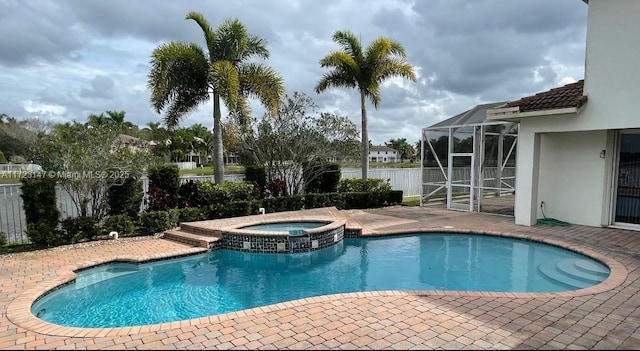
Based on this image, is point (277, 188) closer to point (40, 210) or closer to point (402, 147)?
point (40, 210)

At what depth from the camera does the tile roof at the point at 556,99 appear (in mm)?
9531

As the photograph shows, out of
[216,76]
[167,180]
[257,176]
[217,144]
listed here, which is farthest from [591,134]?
[167,180]

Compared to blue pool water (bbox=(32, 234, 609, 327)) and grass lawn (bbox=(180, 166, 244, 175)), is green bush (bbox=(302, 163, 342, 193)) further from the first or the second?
blue pool water (bbox=(32, 234, 609, 327))

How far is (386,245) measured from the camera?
9.90 m

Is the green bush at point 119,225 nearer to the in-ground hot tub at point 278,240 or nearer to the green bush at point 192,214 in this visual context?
the green bush at point 192,214

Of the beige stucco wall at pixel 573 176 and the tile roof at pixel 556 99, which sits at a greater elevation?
the tile roof at pixel 556 99

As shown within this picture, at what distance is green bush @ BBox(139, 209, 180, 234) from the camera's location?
10312 millimetres

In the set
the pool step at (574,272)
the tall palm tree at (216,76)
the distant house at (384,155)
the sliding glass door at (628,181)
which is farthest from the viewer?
the distant house at (384,155)

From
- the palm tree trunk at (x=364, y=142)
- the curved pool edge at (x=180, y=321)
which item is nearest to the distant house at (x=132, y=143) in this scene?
the curved pool edge at (x=180, y=321)

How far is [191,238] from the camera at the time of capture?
952cm

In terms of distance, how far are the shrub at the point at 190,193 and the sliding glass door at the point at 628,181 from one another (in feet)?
42.2

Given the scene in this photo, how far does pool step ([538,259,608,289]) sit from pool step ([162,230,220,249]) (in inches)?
301

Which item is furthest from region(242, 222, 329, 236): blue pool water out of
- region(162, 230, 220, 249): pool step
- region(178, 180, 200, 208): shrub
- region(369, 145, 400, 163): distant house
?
region(369, 145, 400, 163): distant house

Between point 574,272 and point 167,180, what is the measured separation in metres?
10.8
